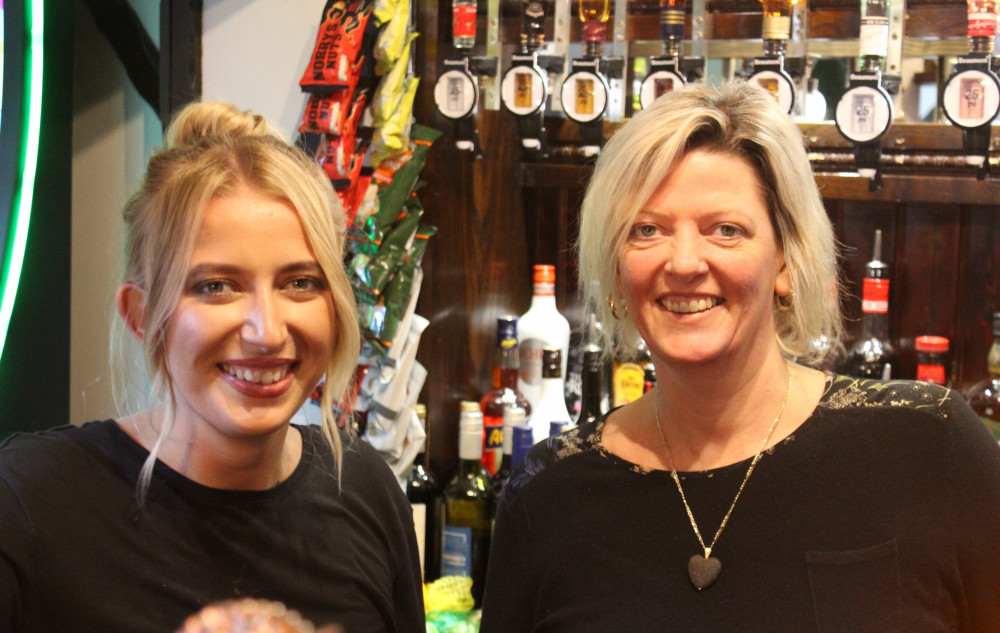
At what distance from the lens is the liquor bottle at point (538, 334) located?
2.60 metres

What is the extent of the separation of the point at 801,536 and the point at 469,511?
4.10 ft

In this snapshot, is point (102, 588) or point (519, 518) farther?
point (519, 518)

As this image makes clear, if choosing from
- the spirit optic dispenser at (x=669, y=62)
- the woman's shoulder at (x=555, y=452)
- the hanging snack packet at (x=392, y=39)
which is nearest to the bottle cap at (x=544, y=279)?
the spirit optic dispenser at (x=669, y=62)

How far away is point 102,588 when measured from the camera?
1.22 meters

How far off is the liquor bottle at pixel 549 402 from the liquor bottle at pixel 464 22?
722 millimetres

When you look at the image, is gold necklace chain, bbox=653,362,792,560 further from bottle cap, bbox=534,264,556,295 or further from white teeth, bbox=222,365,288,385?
bottle cap, bbox=534,264,556,295

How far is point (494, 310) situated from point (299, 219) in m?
1.40

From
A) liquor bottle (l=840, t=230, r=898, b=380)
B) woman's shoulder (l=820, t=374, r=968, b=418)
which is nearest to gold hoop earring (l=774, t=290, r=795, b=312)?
woman's shoulder (l=820, t=374, r=968, b=418)

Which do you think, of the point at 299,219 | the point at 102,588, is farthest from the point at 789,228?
the point at 102,588

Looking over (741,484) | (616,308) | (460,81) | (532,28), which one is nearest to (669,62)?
(532,28)

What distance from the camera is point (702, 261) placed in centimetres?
130

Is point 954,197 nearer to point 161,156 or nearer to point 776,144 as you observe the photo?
point 776,144

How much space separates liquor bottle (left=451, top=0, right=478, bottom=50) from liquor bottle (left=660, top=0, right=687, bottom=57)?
1.35ft

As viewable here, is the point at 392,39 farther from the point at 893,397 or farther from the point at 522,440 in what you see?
the point at 893,397
